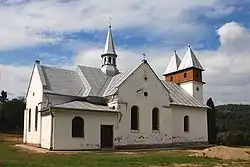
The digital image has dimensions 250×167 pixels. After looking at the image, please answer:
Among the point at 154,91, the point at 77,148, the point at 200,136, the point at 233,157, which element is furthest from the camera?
the point at 200,136

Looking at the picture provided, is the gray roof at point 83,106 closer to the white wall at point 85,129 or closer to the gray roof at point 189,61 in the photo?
the white wall at point 85,129

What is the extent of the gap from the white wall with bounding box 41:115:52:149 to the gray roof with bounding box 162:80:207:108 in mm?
15787

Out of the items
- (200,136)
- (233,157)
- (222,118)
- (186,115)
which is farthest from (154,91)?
(222,118)

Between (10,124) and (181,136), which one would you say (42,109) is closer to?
(181,136)

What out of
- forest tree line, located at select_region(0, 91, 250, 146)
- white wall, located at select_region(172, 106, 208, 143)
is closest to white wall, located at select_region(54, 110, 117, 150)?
white wall, located at select_region(172, 106, 208, 143)

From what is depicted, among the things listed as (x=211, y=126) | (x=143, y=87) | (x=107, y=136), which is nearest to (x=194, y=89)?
(x=211, y=126)

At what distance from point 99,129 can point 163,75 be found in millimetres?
23088

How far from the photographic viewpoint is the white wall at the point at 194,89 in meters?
47.6

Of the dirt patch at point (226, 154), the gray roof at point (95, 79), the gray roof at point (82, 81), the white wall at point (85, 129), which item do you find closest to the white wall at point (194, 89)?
the gray roof at point (82, 81)

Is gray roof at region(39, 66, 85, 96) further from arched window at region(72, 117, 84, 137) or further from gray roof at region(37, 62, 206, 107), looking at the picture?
arched window at region(72, 117, 84, 137)

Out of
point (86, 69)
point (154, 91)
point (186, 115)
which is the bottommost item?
point (186, 115)

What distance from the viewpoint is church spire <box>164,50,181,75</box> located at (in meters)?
51.5

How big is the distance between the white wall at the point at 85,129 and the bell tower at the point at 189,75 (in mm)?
18047

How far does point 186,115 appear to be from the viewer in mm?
42344
